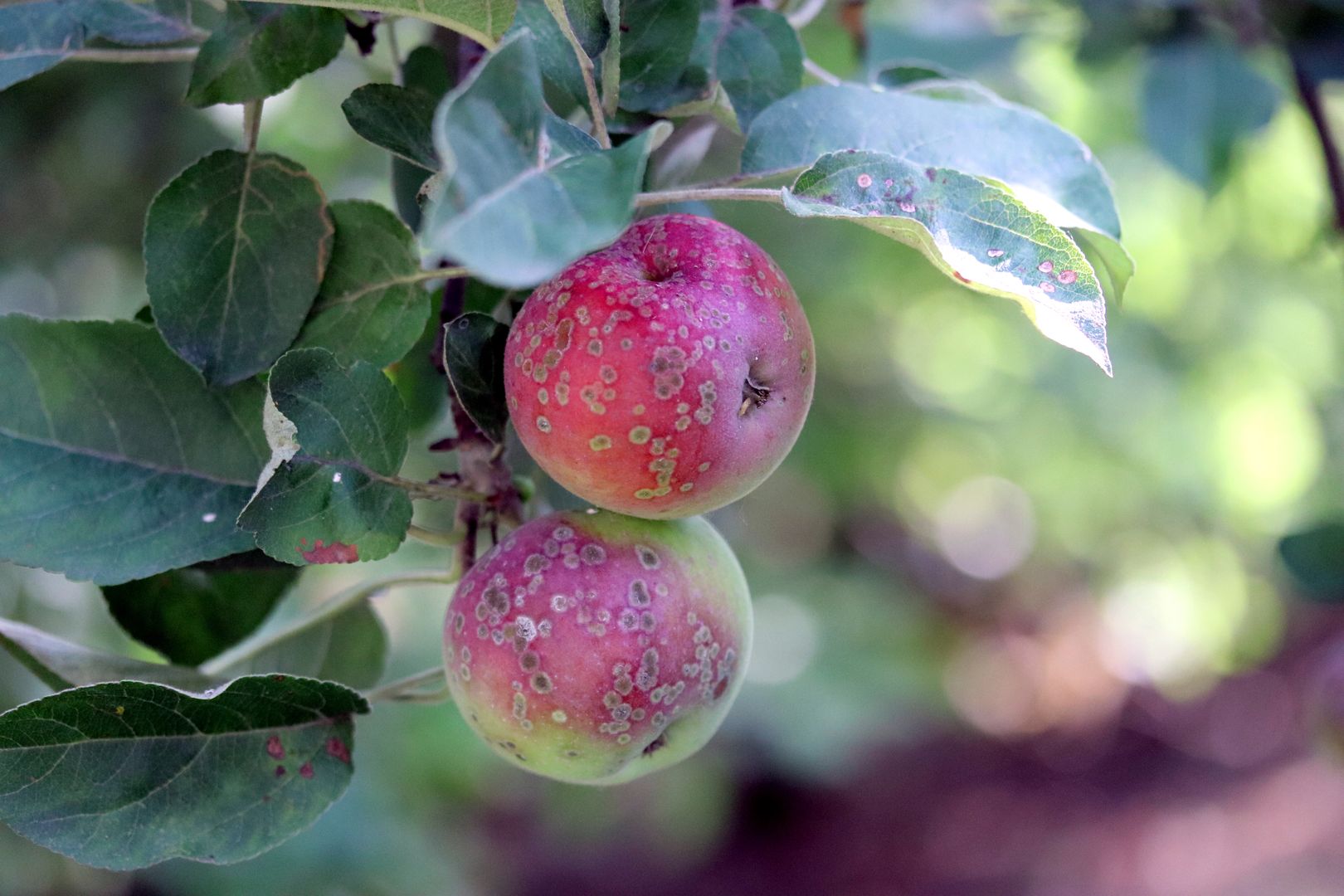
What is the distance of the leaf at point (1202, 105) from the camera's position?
139 centimetres

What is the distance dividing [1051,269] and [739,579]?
0.99 ft

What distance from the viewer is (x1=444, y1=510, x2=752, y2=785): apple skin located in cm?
65

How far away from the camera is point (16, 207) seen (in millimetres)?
1743

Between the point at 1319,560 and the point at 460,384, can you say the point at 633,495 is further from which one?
the point at 1319,560

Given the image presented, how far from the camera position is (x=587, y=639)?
649 millimetres

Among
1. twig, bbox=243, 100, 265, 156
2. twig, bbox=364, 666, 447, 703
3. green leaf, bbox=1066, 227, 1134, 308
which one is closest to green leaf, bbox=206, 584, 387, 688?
twig, bbox=364, 666, 447, 703

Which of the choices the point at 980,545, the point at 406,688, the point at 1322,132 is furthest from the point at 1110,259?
the point at 980,545

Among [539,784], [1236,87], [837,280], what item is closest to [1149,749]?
[539,784]

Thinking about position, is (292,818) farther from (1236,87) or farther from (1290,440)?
(1290,440)

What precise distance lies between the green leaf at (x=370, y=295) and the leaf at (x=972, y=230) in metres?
0.26

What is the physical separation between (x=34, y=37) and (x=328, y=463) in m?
0.33

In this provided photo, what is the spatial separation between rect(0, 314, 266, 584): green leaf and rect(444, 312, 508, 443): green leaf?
168 millimetres

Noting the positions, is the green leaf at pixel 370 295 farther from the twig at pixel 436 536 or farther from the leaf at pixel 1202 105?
the leaf at pixel 1202 105

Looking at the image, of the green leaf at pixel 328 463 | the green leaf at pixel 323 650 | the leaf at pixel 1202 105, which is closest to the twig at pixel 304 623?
the green leaf at pixel 323 650
